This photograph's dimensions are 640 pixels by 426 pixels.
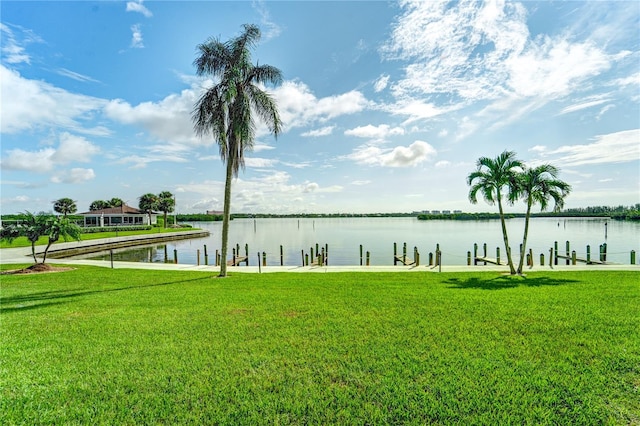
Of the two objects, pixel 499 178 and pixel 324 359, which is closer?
pixel 324 359

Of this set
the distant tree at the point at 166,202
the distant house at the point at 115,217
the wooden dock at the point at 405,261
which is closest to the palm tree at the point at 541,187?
the wooden dock at the point at 405,261

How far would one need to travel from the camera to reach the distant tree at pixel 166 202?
68787 mm

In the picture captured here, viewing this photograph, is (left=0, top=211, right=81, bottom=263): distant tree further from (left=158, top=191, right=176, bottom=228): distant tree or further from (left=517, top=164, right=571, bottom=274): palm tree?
(left=158, top=191, right=176, bottom=228): distant tree

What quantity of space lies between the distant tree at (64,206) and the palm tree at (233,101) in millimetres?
73728

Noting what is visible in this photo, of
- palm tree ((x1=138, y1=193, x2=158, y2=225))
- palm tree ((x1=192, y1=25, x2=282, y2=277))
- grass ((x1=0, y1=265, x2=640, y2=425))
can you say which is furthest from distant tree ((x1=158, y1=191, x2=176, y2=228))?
grass ((x1=0, y1=265, x2=640, y2=425))

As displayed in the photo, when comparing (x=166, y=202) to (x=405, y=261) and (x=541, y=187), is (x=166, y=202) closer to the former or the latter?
(x=405, y=261)

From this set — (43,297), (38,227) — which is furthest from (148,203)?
(43,297)

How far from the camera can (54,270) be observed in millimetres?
14812

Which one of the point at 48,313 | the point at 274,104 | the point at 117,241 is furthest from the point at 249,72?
the point at 117,241

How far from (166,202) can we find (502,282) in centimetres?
6932

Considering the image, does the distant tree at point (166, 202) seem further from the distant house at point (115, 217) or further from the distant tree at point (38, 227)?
the distant tree at point (38, 227)

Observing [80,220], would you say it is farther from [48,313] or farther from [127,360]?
[127,360]

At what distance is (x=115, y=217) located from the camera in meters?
57.7

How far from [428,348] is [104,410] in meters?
4.37
